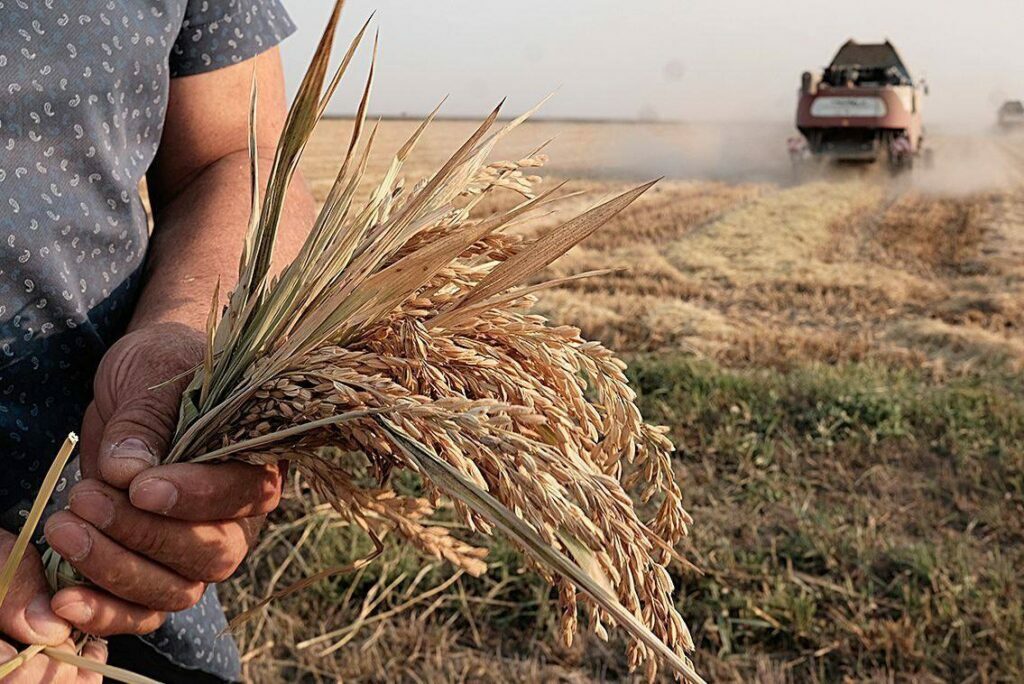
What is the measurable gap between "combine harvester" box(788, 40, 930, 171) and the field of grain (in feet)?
29.5

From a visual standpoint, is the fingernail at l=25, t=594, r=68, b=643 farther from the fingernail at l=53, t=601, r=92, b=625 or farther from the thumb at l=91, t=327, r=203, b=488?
the thumb at l=91, t=327, r=203, b=488

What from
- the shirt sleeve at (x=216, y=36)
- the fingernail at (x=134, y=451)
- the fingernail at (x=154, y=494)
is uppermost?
the shirt sleeve at (x=216, y=36)

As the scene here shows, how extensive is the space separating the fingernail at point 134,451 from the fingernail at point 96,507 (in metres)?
0.05

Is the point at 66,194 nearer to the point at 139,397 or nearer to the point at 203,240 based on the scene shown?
the point at 203,240

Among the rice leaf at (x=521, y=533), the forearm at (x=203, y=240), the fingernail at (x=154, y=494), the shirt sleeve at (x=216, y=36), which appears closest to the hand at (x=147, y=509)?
the fingernail at (x=154, y=494)

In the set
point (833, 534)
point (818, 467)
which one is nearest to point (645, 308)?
point (818, 467)

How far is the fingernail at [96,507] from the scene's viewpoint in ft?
3.67

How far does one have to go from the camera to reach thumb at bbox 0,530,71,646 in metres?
1.16

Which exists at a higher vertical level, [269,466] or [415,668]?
[269,466]

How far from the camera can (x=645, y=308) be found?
26.8 feet

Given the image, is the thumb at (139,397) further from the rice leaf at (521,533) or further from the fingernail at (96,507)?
the rice leaf at (521,533)

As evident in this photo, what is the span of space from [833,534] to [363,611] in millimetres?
1772

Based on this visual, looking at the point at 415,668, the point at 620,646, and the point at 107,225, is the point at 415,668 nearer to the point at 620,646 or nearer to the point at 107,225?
the point at 620,646

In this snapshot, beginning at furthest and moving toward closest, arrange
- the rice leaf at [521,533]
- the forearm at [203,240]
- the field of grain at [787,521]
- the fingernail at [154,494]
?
1. the field of grain at [787,521]
2. the forearm at [203,240]
3. the fingernail at [154,494]
4. the rice leaf at [521,533]
